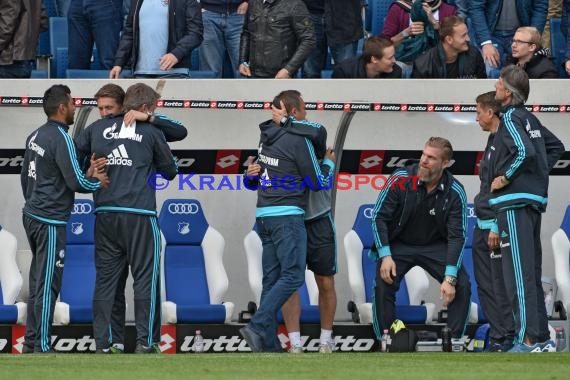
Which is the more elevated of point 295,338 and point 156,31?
point 156,31

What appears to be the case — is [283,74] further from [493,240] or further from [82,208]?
[493,240]

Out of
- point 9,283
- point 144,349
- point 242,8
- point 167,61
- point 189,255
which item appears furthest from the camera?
point 242,8

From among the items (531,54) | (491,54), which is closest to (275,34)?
(491,54)

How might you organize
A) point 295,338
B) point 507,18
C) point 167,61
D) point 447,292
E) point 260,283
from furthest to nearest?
point 507,18 < point 167,61 < point 260,283 < point 295,338 < point 447,292

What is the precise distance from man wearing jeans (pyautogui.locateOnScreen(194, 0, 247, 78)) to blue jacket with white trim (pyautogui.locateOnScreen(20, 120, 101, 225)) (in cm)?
302

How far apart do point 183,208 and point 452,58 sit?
2.63m

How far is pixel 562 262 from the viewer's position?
11695 mm

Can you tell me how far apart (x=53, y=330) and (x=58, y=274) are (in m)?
1.25

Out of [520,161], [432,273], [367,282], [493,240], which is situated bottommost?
[367,282]

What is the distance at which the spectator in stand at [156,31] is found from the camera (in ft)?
40.4

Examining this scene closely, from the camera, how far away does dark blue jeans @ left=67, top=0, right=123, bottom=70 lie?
42.5ft

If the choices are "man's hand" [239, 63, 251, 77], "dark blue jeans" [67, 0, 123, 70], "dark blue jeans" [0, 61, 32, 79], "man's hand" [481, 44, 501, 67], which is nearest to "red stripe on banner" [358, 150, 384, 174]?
"man's hand" [239, 63, 251, 77]

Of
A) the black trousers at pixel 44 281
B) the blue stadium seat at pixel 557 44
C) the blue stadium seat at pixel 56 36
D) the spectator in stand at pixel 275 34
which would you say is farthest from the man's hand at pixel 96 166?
the blue stadium seat at pixel 557 44

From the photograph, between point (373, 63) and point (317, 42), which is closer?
point (373, 63)
